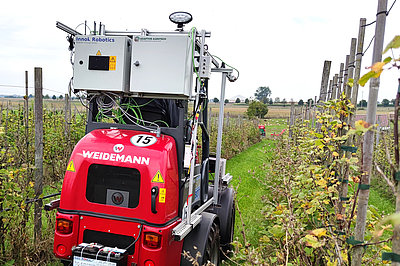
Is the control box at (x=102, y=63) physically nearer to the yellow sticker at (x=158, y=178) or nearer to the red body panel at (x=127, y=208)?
the red body panel at (x=127, y=208)

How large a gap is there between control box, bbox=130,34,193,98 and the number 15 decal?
457 millimetres

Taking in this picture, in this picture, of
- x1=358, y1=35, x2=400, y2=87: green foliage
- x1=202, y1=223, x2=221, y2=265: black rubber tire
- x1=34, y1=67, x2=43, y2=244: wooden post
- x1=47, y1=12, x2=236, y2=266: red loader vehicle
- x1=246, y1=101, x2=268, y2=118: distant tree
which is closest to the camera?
x1=358, y1=35, x2=400, y2=87: green foliage

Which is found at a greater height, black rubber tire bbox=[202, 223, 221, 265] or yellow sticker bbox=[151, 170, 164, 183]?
yellow sticker bbox=[151, 170, 164, 183]

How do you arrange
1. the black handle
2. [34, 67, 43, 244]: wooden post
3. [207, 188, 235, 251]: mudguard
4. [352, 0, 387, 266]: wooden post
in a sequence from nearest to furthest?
[352, 0, 387, 266]: wooden post < the black handle < [34, 67, 43, 244]: wooden post < [207, 188, 235, 251]: mudguard

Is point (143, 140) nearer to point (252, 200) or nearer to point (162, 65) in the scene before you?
point (162, 65)

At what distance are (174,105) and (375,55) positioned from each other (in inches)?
94.2

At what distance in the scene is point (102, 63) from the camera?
368cm

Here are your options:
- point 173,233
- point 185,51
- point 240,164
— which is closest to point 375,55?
point 185,51

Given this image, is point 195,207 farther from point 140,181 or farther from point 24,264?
point 24,264

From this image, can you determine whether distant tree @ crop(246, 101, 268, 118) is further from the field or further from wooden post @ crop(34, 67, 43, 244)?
wooden post @ crop(34, 67, 43, 244)

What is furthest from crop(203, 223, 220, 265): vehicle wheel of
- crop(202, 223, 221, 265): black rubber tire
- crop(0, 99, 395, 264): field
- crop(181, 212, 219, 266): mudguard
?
crop(0, 99, 395, 264): field

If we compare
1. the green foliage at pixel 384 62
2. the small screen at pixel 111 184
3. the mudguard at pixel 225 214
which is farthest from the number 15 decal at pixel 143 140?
the green foliage at pixel 384 62

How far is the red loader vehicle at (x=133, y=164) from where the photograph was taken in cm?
328

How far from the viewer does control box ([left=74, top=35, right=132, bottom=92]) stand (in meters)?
3.64
